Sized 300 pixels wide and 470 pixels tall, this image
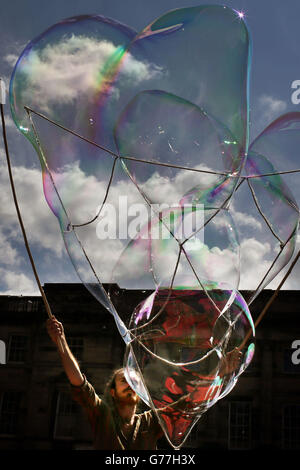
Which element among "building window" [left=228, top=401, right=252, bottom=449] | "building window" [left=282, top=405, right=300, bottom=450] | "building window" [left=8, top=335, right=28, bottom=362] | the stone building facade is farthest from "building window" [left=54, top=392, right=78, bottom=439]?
"building window" [left=282, top=405, right=300, bottom=450]

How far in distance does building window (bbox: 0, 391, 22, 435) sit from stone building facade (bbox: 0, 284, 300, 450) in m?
0.05

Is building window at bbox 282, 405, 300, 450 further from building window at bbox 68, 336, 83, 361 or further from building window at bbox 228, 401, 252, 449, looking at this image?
building window at bbox 68, 336, 83, 361

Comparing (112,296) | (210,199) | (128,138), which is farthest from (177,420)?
(128,138)

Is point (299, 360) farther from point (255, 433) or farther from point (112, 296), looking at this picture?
point (112, 296)

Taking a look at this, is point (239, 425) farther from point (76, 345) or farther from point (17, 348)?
point (17, 348)

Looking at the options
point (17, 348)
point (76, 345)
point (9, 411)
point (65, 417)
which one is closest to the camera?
point (65, 417)

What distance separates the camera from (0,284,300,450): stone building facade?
78.7 ft

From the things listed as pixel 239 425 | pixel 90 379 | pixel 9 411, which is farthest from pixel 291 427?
pixel 9 411

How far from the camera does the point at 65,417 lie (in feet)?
82.6

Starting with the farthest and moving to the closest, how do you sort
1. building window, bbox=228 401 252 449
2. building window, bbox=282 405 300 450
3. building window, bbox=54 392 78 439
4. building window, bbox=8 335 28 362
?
1. building window, bbox=8 335 28 362
2. building window, bbox=54 392 78 439
3. building window, bbox=228 401 252 449
4. building window, bbox=282 405 300 450

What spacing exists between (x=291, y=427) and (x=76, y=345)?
11.0 m

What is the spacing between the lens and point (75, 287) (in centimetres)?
2758

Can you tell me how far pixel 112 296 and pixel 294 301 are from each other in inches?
912
